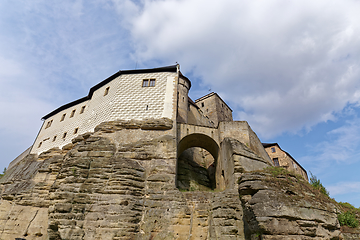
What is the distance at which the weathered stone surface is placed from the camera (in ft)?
24.1

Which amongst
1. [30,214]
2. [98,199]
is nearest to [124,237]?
[98,199]

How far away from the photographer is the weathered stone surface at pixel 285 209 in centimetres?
734

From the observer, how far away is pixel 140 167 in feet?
41.9

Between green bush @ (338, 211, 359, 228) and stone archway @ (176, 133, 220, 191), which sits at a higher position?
stone archway @ (176, 133, 220, 191)

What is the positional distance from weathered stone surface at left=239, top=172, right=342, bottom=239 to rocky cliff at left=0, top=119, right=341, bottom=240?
0.11ft

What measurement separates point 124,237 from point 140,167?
3.98 m

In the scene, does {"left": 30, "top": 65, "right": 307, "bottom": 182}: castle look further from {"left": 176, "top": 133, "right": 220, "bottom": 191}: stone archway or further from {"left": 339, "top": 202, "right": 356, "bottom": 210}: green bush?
{"left": 339, "top": 202, "right": 356, "bottom": 210}: green bush

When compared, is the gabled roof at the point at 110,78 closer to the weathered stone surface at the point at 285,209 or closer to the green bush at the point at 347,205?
the weathered stone surface at the point at 285,209

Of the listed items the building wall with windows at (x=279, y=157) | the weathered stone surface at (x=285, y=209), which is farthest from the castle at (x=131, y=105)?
the building wall with windows at (x=279, y=157)

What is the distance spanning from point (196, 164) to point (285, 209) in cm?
1206

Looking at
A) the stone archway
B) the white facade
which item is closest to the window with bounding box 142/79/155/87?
the white facade

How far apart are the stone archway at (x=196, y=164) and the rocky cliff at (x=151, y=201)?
2.31 m

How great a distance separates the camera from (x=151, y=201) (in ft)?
37.6

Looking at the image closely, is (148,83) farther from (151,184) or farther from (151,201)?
(151,201)
